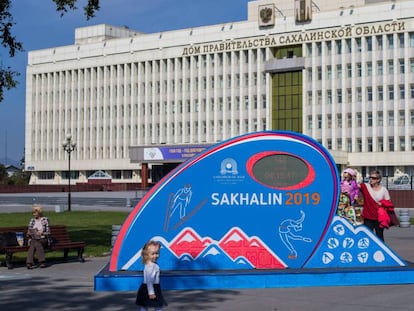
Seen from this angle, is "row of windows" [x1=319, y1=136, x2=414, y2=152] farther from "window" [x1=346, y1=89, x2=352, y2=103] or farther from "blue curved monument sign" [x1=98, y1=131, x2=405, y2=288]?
"blue curved monument sign" [x1=98, y1=131, x2=405, y2=288]

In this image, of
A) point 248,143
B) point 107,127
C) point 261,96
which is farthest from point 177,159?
point 248,143

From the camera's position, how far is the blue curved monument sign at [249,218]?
42.9 ft

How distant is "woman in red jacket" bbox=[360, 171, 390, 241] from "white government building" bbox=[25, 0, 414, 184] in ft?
195

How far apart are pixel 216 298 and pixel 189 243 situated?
1.69m

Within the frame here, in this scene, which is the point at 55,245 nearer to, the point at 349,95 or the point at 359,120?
the point at 359,120

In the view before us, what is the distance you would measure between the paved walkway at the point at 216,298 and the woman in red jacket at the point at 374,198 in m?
2.30

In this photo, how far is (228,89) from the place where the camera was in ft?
277

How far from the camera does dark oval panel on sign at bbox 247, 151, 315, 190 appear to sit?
43.9ft

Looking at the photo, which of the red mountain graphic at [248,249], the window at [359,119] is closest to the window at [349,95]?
the window at [359,119]

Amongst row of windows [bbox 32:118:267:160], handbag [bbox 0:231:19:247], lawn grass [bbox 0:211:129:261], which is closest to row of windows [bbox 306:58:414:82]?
row of windows [bbox 32:118:267:160]

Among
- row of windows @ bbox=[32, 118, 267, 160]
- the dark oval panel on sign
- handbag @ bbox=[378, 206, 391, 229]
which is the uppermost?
row of windows @ bbox=[32, 118, 267, 160]

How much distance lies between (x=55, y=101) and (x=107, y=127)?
32.3 feet

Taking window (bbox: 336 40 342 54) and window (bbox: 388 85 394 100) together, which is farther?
window (bbox: 336 40 342 54)

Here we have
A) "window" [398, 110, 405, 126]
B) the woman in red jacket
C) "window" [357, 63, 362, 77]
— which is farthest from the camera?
"window" [357, 63, 362, 77]
